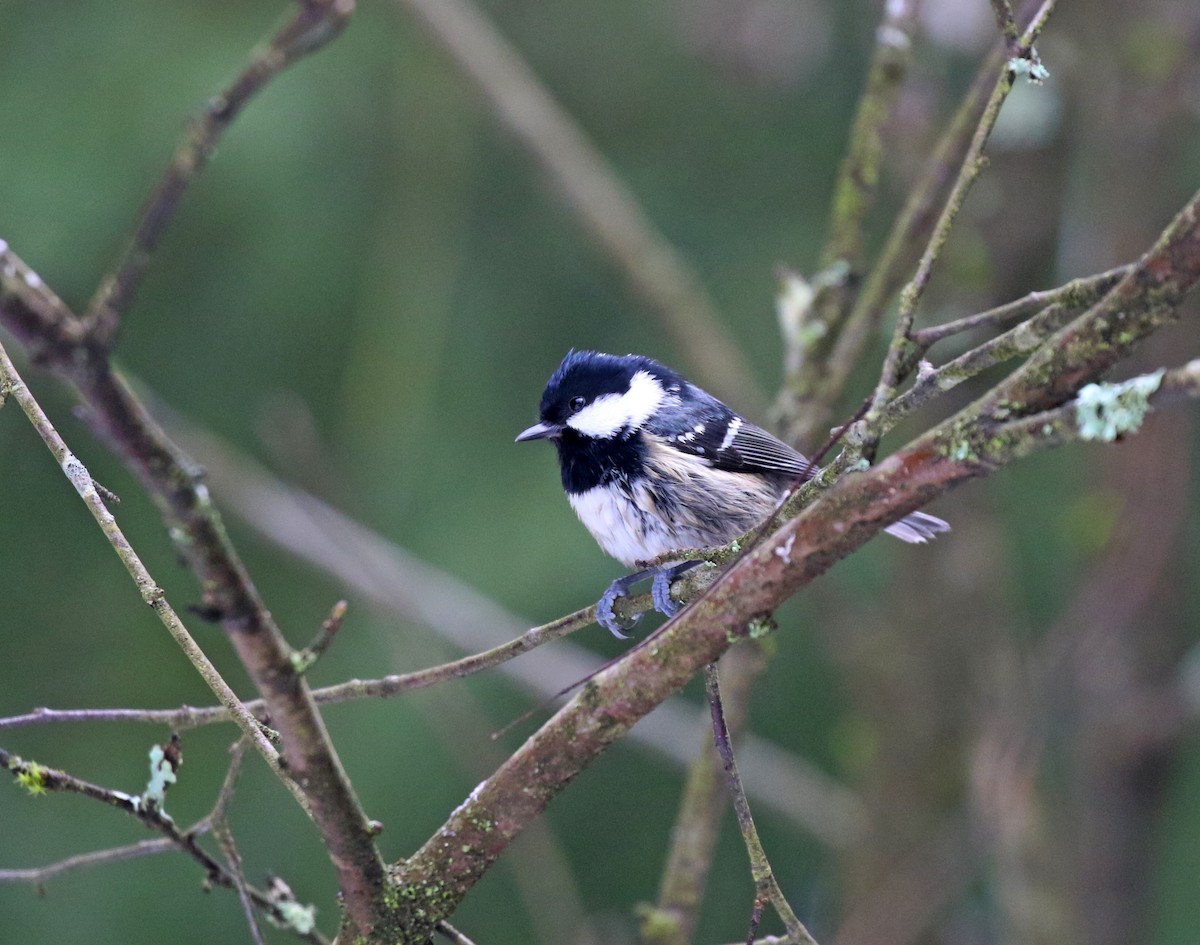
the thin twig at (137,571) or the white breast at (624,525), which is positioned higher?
the white breast at (624,525)

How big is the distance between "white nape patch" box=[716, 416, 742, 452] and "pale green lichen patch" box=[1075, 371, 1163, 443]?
6.55ft

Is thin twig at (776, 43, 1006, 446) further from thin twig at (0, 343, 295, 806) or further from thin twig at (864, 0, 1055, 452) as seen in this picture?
thin twig at (0, 343, 295, 806)

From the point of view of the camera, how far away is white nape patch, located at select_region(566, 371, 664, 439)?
129 inches

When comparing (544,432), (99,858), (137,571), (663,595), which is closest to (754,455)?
(544,432)

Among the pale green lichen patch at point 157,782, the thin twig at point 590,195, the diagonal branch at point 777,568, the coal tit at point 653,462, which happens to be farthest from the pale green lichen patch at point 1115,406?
the thin twig at point 590,195

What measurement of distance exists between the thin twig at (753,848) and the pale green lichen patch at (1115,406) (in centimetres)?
60

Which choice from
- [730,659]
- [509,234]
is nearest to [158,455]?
[730,659]

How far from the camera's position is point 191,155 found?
40.2 inches

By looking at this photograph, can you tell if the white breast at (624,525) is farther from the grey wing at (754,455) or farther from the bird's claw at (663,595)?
the bird's claw at (663,595)

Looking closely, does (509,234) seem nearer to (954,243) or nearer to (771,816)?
(954,243)

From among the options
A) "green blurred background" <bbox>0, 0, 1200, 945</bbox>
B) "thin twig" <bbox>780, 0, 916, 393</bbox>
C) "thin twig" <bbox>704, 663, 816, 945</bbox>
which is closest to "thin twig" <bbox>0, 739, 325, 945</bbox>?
"thin twig" <bbox>704, 663, 816, 945</bbox>

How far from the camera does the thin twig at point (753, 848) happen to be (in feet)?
5.48

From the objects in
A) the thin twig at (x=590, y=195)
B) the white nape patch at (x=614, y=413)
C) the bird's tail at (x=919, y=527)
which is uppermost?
the thin twig at (x=590, y=195)

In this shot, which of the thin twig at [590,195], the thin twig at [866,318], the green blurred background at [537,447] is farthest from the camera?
the green blurred background at [537,447]
